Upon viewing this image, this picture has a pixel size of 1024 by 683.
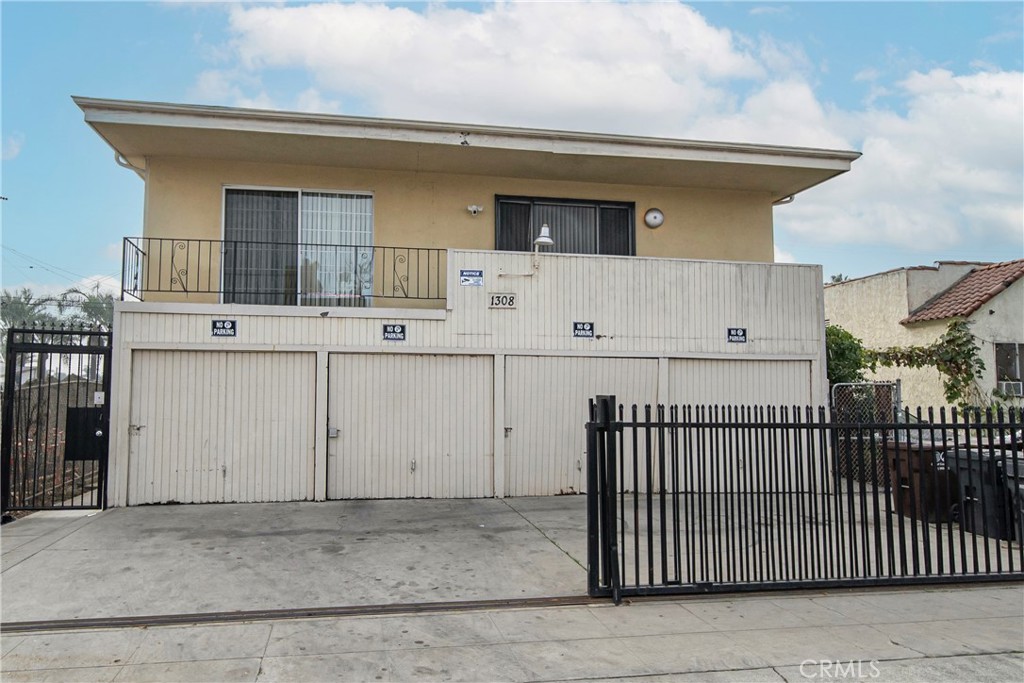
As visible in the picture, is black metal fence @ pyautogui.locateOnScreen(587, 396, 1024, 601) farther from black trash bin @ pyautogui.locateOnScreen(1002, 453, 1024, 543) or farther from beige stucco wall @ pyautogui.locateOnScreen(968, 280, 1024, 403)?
beige stucco wall @ pyautogui.locateOnScreen(968, 280, 1024, 403)

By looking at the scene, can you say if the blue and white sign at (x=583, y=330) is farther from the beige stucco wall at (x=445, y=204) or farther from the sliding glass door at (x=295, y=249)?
the sliding glass door at (x=295, y=249)

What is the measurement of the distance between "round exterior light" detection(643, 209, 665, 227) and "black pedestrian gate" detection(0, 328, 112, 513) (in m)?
8.67

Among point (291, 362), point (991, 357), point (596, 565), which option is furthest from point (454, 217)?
point (991, 357)

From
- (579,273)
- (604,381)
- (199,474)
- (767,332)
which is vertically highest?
(579,273)

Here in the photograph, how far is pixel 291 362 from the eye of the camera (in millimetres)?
10258

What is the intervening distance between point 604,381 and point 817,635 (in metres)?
6.15

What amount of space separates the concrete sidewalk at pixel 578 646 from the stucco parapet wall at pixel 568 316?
550cm

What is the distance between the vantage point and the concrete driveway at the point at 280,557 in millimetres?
5930

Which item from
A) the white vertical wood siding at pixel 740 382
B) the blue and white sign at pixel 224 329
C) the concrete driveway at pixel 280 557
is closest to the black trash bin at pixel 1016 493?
the white vertical wood siding at pixel 740 382

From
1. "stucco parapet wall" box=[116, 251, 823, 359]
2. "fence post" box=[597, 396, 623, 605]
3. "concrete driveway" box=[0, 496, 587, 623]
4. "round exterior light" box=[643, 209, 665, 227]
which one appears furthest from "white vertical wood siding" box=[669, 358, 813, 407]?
"fence post" box=[597, 396, 623, 605]

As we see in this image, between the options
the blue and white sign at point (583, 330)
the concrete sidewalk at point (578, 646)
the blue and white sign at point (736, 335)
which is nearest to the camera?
the concrete sidewalk at point (578, 646)

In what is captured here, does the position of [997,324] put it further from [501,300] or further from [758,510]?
[758,510]

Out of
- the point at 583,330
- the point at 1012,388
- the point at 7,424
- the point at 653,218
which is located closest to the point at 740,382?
the point at 583,330

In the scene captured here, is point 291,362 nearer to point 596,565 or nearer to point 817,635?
point 596,565
